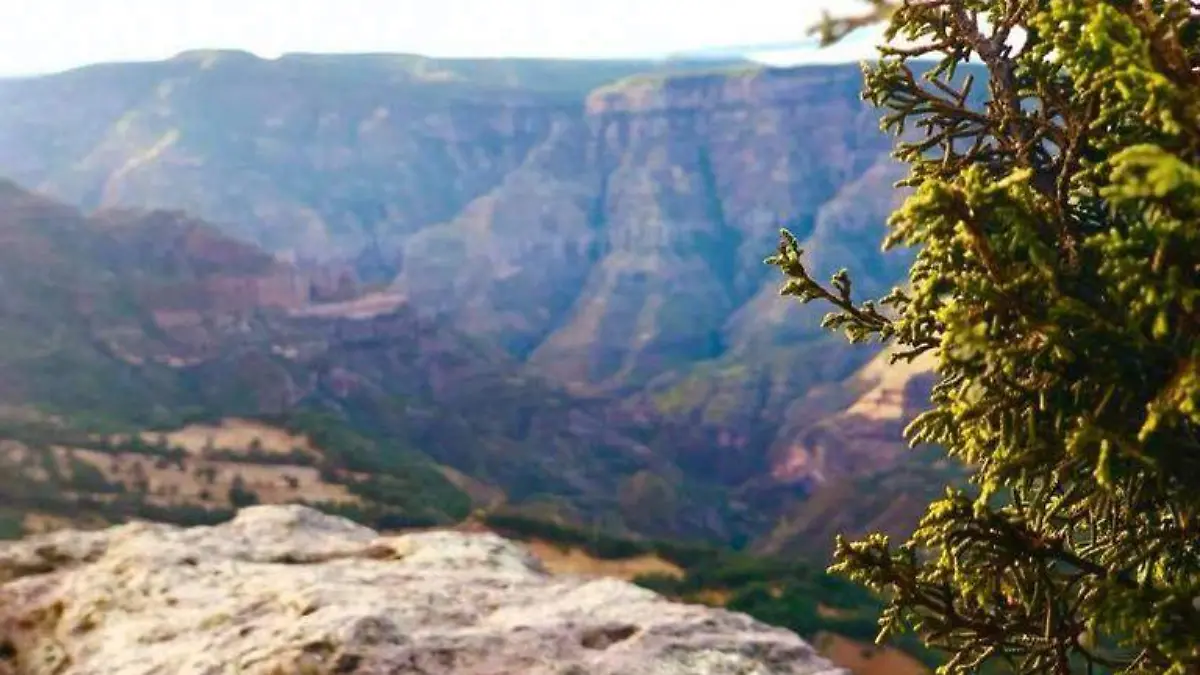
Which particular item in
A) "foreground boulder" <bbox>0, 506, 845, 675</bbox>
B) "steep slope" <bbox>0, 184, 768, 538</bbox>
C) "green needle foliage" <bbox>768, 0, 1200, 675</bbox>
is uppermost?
"green needle foliage" <bbox>768, 0, 1200, 675</bbox>

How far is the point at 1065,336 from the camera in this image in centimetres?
580

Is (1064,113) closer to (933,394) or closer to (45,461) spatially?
(933,394)

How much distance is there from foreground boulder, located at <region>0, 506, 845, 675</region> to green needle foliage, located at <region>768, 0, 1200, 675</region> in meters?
3.49

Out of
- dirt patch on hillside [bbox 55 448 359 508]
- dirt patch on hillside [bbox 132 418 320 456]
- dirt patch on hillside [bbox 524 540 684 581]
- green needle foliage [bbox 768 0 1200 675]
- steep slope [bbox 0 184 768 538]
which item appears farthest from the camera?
steep slope [bbox 0 184 768 538]

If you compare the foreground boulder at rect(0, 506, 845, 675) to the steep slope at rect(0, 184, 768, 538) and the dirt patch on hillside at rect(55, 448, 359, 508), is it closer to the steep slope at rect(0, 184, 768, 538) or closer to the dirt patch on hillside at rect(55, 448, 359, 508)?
the dirt patch on hillside at rect(55, 448, 359, 508)

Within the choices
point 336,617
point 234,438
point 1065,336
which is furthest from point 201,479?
point 1065,336

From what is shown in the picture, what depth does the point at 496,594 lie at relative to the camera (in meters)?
11.8

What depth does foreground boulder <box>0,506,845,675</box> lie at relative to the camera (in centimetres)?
955

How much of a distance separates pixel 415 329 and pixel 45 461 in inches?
3249

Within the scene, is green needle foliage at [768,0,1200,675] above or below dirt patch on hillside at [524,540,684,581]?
above

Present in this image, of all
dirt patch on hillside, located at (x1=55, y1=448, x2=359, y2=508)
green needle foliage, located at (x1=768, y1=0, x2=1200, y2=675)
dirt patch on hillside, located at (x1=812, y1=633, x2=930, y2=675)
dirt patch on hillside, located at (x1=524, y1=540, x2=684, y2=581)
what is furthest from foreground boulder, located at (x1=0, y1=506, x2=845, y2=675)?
dirt patch on hillside, located at (x1=55, y1=448, x2=359, y2=508)

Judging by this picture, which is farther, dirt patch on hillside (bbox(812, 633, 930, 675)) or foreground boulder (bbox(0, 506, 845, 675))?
dirt patch on hillside (bbox(812, 633, 930, 675))

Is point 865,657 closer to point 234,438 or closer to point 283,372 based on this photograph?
point 234,438

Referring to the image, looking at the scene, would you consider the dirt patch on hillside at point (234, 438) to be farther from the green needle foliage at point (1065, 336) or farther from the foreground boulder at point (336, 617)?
the green needle foliage at point (1065, 336)
